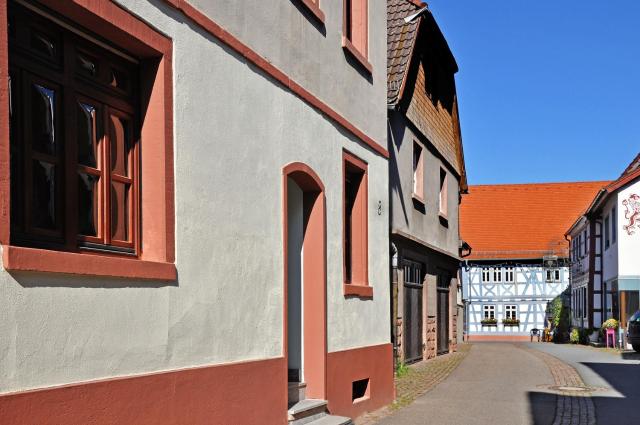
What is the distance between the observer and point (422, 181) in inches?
768

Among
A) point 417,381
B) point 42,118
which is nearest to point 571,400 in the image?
point 417,381

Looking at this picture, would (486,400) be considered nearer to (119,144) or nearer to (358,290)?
(358,290)

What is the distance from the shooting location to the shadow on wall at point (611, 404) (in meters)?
11.0

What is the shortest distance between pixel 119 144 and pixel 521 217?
166 feet

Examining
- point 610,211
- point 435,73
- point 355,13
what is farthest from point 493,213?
point 355,13

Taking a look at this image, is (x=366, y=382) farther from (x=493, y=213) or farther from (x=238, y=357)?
(x=493, y=213)

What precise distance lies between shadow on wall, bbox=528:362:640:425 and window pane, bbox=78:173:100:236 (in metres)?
6.96

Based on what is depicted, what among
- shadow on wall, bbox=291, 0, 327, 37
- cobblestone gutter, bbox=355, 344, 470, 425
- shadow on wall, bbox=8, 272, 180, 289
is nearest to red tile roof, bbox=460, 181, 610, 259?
cobblestone gutter, bbox=355, 344, 470, 425

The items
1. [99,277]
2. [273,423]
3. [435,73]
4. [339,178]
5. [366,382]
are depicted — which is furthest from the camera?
[435,73]

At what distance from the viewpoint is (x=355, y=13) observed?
38.0 feet

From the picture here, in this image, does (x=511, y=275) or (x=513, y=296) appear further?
(x=511, y=275)

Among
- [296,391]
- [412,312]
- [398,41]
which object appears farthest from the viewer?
[412,312]

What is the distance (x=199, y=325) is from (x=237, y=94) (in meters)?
2.01

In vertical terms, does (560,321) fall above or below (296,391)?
below
